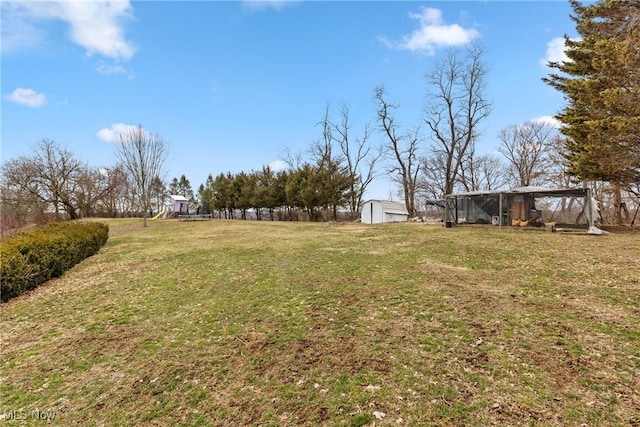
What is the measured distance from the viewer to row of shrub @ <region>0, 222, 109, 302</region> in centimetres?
564

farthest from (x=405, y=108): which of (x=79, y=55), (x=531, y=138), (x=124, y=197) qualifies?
(x=124, y=197)

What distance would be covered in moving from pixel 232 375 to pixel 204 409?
1.53 feet

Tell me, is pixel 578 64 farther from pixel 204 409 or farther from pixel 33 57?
pixel 33 57

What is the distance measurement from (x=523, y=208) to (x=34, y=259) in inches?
678

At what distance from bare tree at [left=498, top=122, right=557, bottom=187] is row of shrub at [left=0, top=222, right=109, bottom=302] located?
30348 mm

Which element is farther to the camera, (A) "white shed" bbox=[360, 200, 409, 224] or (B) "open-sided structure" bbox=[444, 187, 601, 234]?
(A) "white shed" bbox=[360, 200, 409, 224]

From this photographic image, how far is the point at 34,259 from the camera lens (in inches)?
253

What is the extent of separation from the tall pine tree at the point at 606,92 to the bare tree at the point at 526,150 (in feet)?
50.0

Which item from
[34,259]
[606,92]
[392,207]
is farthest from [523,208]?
[34,259]

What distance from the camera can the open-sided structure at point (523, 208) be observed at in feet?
39.6

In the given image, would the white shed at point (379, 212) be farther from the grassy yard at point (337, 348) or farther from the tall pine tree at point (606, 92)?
the grassy yard at point (337, 348)

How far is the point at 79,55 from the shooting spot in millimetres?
8000

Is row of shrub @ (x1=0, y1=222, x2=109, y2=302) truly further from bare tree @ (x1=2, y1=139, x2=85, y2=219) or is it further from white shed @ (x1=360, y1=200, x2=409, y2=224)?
bare tree @ (x1=2, y1=139, x2=85, y2=219)

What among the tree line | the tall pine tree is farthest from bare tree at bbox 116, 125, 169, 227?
the tall pine tree
